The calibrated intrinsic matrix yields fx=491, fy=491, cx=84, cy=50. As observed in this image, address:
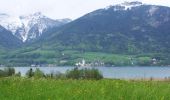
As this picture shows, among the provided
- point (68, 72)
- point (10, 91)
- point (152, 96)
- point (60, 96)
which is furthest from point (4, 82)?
point (68, 72)

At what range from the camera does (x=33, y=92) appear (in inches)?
592

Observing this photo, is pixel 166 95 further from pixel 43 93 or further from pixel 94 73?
pixel 94 73

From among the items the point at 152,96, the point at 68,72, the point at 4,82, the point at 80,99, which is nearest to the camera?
the point at 80,99

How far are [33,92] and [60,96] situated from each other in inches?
48.0

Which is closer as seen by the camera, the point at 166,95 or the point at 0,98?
the point at 0,98

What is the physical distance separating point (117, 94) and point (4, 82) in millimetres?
5222

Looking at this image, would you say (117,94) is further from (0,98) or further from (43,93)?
(0,98)

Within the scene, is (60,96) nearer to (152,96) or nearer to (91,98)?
(91,98)

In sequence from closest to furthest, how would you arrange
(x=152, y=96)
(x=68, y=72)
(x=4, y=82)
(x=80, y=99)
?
(x=80, y=99) < (x=152, y=96) < (x=4, y=82) < (x=68, y=72)

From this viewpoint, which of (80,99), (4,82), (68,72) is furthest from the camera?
(68,72)

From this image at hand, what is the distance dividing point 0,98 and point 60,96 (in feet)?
5.86

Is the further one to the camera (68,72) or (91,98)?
(68,72)

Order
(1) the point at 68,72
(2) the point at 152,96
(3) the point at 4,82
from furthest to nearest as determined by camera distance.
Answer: (1) the point at 68,72 < (3) the point at 4,82 < (2) the point at 152,96

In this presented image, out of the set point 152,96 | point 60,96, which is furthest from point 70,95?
point 152,96
